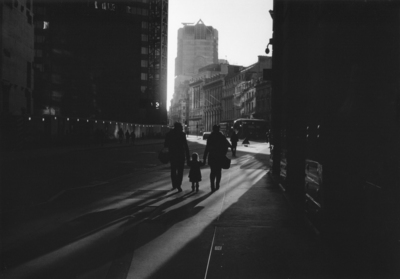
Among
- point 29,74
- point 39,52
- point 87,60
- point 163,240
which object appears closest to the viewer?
point 163,240

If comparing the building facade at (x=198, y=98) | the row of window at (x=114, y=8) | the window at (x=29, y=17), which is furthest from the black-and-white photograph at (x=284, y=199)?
→ the building facade at (x=198, y=98)

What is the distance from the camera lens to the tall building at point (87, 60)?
2889 inches

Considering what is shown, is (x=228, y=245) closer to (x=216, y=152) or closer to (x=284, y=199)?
(x=284, y=199)

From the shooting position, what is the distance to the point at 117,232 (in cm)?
679

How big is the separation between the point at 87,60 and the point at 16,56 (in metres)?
29.2

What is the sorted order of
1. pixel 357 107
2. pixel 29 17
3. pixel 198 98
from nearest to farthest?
pixel 357 107 < pixel 29 17 < pixel 198 98

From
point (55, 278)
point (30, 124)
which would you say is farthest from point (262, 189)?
point (30, 124)

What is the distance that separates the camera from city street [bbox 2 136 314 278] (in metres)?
4.98

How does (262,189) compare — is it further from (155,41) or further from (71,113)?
(155,41)

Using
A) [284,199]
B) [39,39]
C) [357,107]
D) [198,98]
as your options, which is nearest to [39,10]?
[39,39]

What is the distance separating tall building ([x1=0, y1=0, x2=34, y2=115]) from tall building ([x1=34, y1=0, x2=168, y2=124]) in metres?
19.7

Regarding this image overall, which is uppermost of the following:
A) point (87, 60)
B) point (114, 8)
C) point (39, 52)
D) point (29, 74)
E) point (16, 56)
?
point (114, 8)

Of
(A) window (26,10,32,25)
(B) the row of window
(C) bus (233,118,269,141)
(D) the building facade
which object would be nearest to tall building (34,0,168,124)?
(B) the row of window

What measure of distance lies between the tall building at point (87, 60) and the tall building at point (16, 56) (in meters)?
→ 19.7
